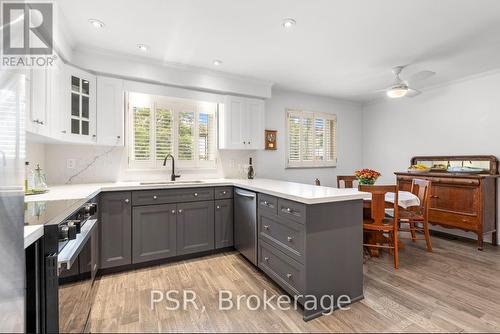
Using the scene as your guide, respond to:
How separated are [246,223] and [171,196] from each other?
912 mm

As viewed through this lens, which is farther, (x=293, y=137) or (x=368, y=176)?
(x=293, y=137)

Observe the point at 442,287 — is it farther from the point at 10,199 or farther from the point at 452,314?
the point at 10,199

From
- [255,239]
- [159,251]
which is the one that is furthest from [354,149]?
[159,251]

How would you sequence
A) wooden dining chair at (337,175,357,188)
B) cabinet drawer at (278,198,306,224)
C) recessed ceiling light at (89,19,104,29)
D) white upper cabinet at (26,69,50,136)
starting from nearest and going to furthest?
white upper cabinet at (26,69,50,136), cabinet drawer at (278,198,306,224), recessed ceiling light at (89,19,104,29), wooden dining chair at (337,175,357,188)

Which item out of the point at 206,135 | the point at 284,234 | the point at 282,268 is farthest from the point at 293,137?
the point at 282,268

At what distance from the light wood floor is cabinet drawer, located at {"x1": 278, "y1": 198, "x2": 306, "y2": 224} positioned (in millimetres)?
728

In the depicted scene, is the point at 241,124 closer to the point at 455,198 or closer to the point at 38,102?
the point at 38,102

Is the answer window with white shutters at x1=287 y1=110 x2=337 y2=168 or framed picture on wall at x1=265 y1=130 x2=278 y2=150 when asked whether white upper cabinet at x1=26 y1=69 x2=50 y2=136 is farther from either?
window with white shutters at x1=287 y1=110 x2=337 y2=168

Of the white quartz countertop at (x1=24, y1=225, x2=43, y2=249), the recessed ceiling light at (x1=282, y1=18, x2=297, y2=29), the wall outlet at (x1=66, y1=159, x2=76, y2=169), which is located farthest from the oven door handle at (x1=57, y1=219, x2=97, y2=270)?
the recessed ceiling light at (x1=282, y1=18, x2=297, y2=29)

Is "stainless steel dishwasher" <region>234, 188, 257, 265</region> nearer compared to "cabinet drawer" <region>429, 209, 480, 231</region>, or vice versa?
"stainless steel dishwasher" <region>234, 188, 257, 265</region>

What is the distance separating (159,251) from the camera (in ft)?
8.88

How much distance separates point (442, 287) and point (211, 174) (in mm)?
2979

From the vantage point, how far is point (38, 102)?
6.08 ft

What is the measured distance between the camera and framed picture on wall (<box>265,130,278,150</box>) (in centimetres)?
418
